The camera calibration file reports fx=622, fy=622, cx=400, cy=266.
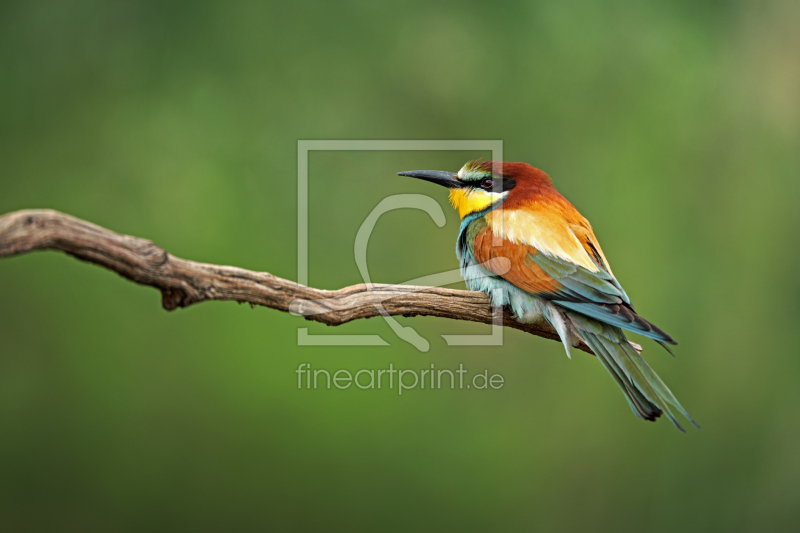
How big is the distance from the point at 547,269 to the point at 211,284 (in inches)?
37.7

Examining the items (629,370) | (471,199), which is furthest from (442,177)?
(629,370)

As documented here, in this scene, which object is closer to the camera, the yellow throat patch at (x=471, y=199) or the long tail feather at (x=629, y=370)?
the long tail feather at (x=629, y=370)

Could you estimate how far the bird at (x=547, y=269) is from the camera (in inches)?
65.9

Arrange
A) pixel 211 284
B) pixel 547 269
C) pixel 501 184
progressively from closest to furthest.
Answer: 1. pixel 211 284
2. pixel 547 269
3. pixel 501 184

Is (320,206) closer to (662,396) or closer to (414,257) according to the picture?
(414,257)

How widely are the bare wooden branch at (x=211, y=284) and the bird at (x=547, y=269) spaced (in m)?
0.11

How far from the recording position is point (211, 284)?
1.51m

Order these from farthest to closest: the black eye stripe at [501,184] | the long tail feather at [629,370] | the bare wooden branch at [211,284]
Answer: the black eye stripe at [501,184] → the long tail feather at [629,370] → the bare wooden branch at [211,284]

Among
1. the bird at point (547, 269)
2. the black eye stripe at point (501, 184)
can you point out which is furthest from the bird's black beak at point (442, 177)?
the black eye stripe at point (501, 184)

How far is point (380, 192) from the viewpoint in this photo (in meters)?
2.75
